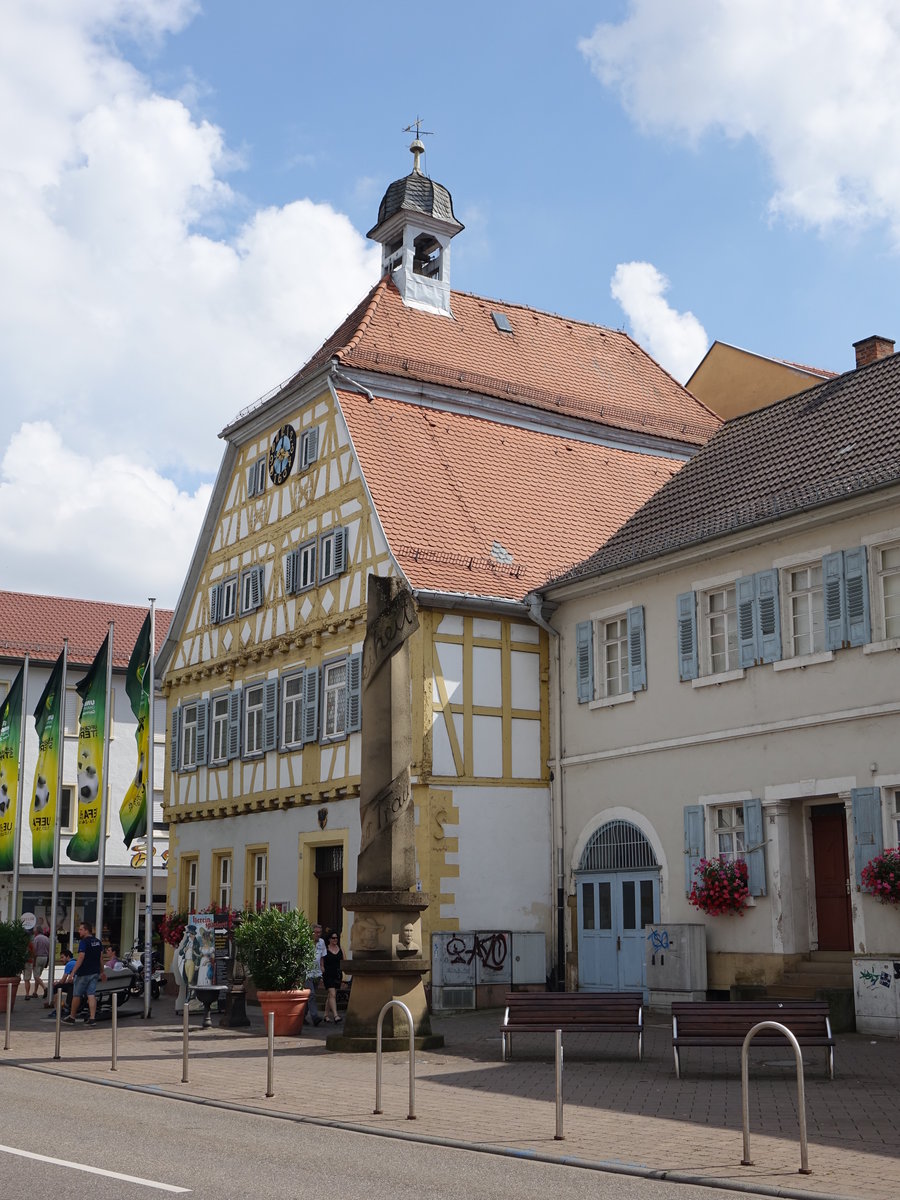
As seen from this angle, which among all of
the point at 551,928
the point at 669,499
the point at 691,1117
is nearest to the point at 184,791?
the point at 551,928

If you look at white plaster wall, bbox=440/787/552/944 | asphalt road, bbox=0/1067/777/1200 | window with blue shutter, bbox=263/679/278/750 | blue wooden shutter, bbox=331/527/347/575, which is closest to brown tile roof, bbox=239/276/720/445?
blue wooden shutter, bbox=331/527/347/575

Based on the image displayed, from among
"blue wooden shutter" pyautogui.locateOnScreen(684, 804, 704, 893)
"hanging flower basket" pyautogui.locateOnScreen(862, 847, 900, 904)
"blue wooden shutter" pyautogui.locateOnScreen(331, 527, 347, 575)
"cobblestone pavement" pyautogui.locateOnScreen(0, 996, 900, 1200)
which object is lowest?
"cobblestone pavement" pyautogui.locateOnScreen(0, 996, 900, 1200)

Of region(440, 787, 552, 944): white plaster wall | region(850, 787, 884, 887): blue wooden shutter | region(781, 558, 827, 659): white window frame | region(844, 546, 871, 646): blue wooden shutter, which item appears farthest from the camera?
region(440, 787, 552, 944): white plaster wall

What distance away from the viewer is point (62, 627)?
2066 inches

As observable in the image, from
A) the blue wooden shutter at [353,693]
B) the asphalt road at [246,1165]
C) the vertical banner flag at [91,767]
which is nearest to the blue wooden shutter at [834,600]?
the blue wooden shutter at [353,693]

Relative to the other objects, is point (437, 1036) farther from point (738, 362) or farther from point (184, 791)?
point (738, 362)

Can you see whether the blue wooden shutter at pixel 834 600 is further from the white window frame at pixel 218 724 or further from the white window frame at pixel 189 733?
the white window frame at pixel 189 733

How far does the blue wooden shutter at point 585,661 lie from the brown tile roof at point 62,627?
92.5 ft

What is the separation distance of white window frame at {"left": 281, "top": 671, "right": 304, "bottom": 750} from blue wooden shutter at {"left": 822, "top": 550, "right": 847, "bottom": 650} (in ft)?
34.7

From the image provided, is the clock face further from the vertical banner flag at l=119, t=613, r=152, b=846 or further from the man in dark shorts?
the man in dark shorts

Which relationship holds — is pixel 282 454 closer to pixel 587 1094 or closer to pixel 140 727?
pixel 140 727

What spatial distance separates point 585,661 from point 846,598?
586 cm

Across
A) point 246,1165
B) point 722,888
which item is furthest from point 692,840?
point 246,1165

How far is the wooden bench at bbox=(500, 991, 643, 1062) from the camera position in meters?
15.1
